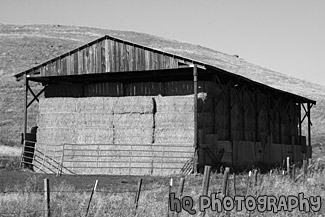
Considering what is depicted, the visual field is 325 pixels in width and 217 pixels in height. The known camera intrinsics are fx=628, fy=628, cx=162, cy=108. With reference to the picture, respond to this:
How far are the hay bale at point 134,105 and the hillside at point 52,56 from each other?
16.0m

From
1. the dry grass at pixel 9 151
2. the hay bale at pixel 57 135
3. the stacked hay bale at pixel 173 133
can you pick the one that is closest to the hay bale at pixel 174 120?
the stacked hay bale at pixel 173 133

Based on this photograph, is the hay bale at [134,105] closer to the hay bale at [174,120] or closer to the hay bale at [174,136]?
the hay bale at [174,120]

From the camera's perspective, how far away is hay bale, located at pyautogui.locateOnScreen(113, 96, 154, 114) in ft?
95.3

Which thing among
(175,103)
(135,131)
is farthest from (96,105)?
(175,103)

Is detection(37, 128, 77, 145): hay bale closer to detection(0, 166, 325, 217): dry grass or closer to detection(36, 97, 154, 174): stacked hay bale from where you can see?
detection(36, 97, 154, 174): stacked hay bale

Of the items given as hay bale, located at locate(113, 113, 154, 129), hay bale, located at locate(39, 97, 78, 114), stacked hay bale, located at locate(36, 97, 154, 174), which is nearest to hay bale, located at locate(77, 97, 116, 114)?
stacked hay bale, located at locate(36, 97, 154, 174)

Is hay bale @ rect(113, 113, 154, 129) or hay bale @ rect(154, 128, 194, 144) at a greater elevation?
hay bale @ rect(113, 113, 154, 129)

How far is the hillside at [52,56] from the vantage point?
53.5 metres

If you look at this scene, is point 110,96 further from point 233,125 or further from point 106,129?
point 233,125

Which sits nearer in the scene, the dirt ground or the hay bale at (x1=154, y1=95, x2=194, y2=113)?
the dirt ground

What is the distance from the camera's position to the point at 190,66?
27422mm

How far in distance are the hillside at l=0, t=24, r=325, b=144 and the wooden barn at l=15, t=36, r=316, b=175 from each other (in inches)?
520

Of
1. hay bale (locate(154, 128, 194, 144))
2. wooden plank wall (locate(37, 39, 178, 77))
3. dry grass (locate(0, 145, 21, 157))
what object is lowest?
dry grass (locate(0, 145, 21, 157))

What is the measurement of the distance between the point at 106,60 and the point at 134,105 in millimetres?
2705
